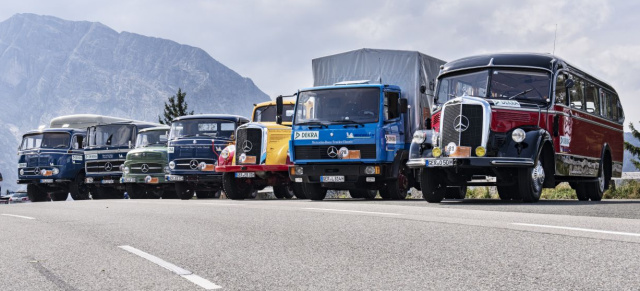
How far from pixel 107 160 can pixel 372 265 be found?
2155 cm

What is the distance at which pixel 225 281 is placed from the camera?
574cm

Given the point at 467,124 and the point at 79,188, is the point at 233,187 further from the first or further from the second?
the point at 79,188

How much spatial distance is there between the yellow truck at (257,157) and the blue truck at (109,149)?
22.6ft

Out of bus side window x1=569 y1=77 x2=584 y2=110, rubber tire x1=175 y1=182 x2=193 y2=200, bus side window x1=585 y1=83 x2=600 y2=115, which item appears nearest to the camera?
bus side window x1=569 y1=77 x2=584 y2=110

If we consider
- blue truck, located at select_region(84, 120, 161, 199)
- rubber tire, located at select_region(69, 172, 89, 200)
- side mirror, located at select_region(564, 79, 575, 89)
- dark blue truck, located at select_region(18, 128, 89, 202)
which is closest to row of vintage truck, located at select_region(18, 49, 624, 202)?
side mirror, located at select_region(564, 79, 575, 89)

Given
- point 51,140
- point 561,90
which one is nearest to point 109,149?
point 51,140

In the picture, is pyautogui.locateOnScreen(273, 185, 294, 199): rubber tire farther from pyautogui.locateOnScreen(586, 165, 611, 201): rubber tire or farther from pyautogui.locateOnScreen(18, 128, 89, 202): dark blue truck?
pyautogui.locateOnScreen(18, 128, 89, 202): dark blue truck

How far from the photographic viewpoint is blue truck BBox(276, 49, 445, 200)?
16.7 m

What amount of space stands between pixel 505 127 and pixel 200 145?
11009 millimetres

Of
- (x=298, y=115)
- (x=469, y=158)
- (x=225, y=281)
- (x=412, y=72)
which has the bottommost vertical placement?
(x=225, y=281)

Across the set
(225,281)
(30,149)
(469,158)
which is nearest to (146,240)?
(225,281)

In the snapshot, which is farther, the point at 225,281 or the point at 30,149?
the point at 30,149

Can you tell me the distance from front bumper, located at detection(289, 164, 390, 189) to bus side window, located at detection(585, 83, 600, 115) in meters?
4.66

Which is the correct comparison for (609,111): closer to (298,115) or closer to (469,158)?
(469,158)
